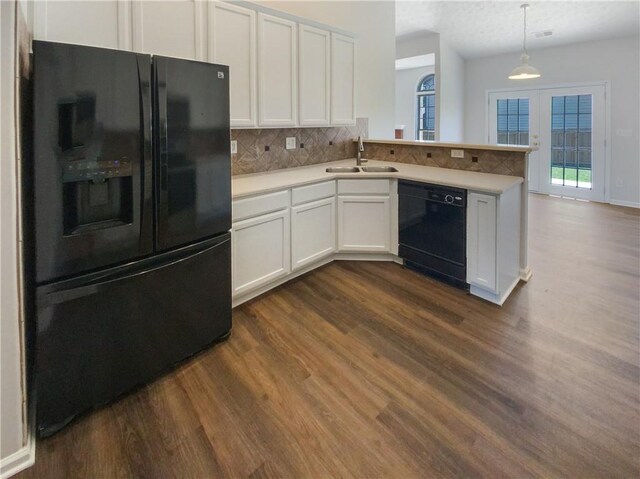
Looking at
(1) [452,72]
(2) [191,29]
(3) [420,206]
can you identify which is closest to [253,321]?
(3) [420,206]

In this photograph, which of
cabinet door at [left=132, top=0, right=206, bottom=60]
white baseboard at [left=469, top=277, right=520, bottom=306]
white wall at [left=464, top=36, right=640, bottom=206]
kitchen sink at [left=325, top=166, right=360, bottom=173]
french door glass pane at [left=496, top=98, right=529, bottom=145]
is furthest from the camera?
french door glass pane at [left=496, top=98, right=529, bottom=145]

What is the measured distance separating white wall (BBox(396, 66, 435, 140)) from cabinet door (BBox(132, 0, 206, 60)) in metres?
7.63

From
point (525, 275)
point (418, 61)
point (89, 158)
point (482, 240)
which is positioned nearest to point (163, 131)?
point (89, 158)

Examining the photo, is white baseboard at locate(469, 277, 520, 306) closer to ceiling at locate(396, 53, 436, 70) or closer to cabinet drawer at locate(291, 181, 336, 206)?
cabinet drawer at locate(291, 181, 336, 206)

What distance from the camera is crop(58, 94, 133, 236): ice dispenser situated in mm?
1455

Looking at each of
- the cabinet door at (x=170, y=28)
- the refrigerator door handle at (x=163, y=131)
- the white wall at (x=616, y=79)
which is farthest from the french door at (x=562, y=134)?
the refrigerator door handle at (x=163, y=131)

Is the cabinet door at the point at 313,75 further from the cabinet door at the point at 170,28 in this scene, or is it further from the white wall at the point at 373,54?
the cabinet door at the point at 170,28

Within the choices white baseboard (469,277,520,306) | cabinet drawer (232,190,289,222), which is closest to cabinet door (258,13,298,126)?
cabinet drawer (232,190,289,222)

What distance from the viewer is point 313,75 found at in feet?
11.2

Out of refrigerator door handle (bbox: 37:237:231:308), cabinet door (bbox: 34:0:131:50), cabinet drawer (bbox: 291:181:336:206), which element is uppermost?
cabinet door (bbox: 34:0:131:50)

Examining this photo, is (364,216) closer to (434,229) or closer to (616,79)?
(434,229)

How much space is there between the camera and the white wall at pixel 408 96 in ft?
29.7

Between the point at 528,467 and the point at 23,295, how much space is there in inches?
81.0

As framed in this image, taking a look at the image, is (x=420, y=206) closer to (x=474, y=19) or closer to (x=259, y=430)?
(x=259, y=430)
